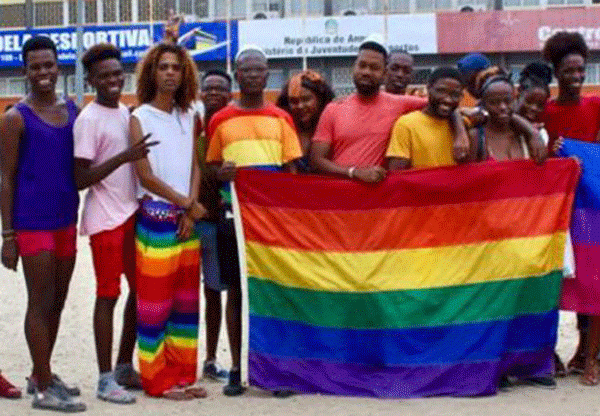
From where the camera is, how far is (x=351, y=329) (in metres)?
6.62

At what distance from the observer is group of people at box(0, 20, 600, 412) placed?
6352 mm

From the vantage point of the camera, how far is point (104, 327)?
6.59 meters

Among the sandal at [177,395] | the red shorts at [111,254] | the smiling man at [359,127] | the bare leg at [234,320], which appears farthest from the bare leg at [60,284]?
the smiling man at [359,127]

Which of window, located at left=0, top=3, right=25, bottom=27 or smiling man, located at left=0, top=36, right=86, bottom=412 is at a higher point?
window, located at left=0, top=3, right=25, bottom=27

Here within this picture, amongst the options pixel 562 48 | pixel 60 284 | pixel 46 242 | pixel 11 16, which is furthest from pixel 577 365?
pixel 11 16

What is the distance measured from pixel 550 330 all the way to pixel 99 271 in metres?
2.53

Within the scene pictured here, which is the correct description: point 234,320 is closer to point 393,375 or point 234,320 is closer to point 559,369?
point 393,375

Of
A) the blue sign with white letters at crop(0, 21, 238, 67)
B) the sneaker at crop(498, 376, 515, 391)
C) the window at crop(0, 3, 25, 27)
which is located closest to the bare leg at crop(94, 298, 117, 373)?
the sneaker at crop(498, 376, 515, 391)

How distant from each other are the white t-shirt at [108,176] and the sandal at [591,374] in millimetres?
2727

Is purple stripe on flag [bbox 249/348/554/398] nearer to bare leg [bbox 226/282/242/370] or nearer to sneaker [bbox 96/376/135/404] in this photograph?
bare leg [bbox 226/282/242/370]

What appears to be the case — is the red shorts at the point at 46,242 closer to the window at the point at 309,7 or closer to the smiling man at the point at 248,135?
the smiling man at the point at 248,135

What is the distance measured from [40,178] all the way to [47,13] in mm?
38089

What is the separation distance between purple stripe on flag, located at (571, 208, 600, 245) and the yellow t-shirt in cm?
82

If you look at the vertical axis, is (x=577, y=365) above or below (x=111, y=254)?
below
